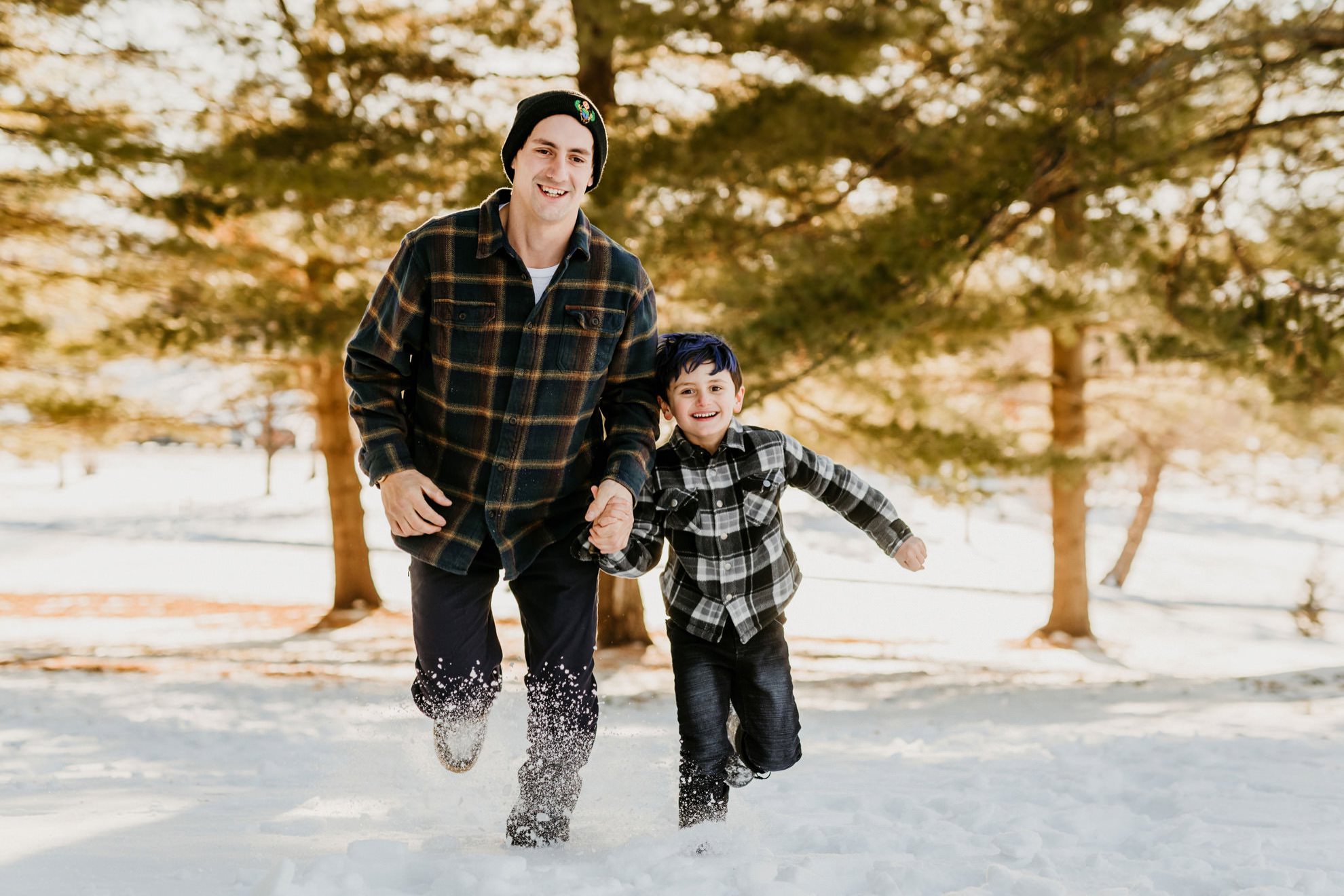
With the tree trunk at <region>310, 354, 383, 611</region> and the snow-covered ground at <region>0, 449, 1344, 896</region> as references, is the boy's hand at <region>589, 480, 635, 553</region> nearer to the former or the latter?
the snow-covered ground at <region>0, 449, 1344, 896</region>

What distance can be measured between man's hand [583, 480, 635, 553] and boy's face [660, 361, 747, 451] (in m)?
0.32

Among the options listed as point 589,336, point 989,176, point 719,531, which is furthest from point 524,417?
point 989,176

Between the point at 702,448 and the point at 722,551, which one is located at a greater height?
the point at 702,448

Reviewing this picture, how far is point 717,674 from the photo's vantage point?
298 centimetres

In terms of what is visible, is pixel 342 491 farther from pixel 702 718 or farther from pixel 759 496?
pixel 759 496

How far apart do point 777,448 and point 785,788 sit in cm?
174

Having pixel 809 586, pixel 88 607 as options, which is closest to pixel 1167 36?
pixel 809 586

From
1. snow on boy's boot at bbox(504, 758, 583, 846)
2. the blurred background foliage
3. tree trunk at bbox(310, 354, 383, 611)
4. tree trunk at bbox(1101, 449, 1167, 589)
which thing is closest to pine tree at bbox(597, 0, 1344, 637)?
the blurred background foliage

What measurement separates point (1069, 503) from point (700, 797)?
372 inches

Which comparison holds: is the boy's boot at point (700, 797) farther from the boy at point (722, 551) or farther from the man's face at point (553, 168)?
the man's face at point (553, 168)

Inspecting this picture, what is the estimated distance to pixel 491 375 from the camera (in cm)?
267

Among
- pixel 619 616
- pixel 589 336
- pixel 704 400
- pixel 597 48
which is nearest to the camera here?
pixel 589 336

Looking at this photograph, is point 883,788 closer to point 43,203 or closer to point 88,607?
point 43,203

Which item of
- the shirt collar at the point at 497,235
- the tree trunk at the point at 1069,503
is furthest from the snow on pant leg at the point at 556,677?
the tree trunk at the point at 1069,503
